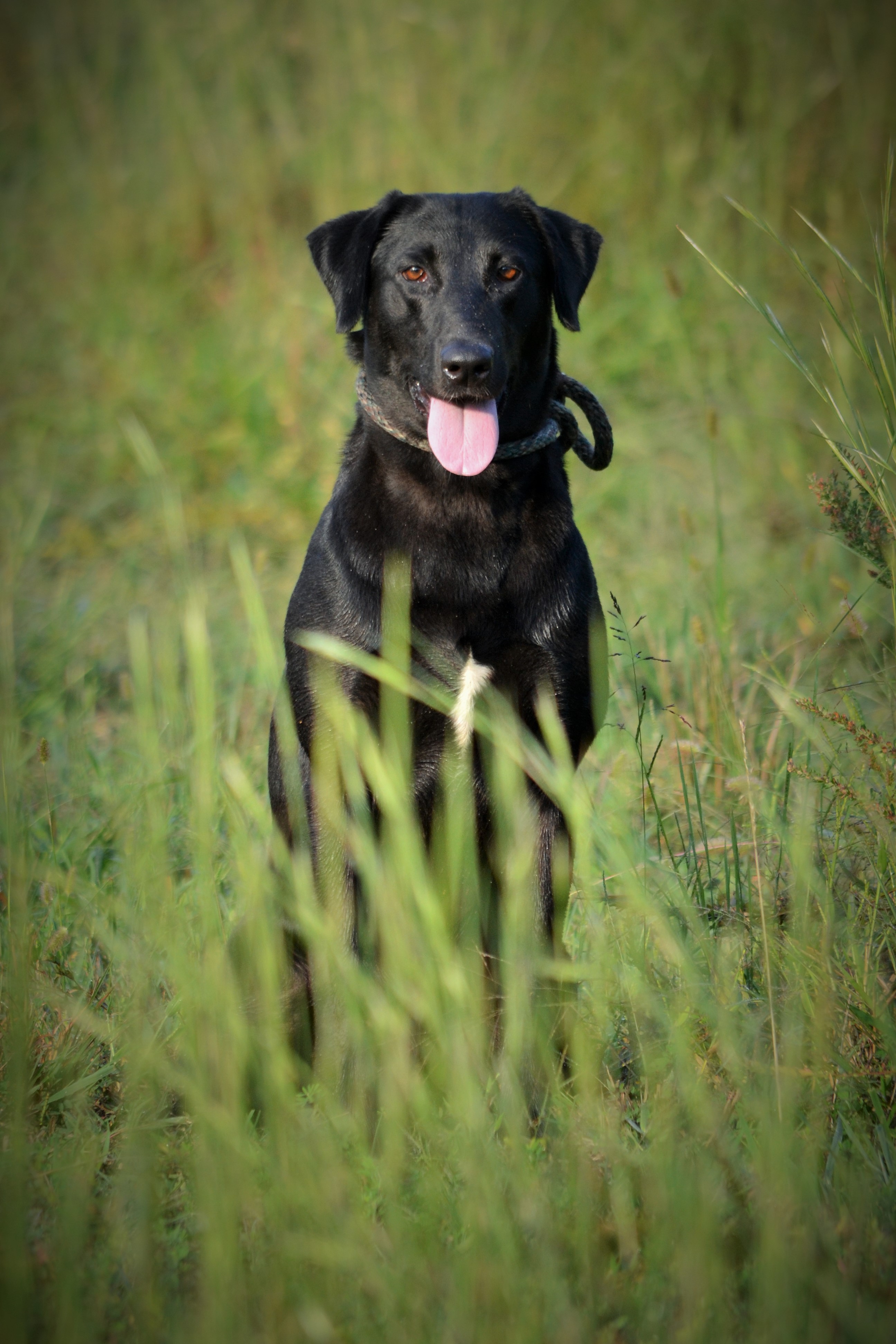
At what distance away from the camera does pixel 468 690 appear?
2156 millimetres

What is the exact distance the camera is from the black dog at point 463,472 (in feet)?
7.15

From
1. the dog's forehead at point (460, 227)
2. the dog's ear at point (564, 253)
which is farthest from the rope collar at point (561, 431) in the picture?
the dog's forehead at point (460, 227)

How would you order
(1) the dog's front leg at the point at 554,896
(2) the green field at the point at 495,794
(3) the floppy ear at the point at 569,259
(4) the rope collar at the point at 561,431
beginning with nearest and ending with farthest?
(2) the green field at the point at 495,794 → (1) the dog's front leg at the point at 554,896 → (4) the rope collar at the point at 561,431 → (3) the floppy ear at the point at 569,259

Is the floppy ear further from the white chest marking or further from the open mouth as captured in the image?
the white chest marking

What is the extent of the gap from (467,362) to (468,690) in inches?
24.9

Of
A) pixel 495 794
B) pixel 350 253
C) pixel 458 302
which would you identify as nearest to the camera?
pixel 495 794

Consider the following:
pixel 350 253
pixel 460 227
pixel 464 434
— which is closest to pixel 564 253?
pixel 460 227

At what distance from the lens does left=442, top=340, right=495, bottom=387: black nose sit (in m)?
2.16

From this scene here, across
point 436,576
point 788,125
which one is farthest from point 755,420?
point 436,576

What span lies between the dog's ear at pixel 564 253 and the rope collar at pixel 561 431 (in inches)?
5.9

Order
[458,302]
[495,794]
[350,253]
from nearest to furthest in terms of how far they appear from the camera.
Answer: [495,794]
[458,302]
[350,253]

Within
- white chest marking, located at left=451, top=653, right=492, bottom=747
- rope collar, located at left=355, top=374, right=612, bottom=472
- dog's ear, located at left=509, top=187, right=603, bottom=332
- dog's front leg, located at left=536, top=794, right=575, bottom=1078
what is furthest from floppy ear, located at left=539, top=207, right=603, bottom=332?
dog's front leg, located at left=536, top=794, right=575, bottom=1078

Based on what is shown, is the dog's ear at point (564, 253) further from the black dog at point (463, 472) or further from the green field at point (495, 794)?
the green field at point (495, 794)

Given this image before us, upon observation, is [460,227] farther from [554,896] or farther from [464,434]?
[554,896]
